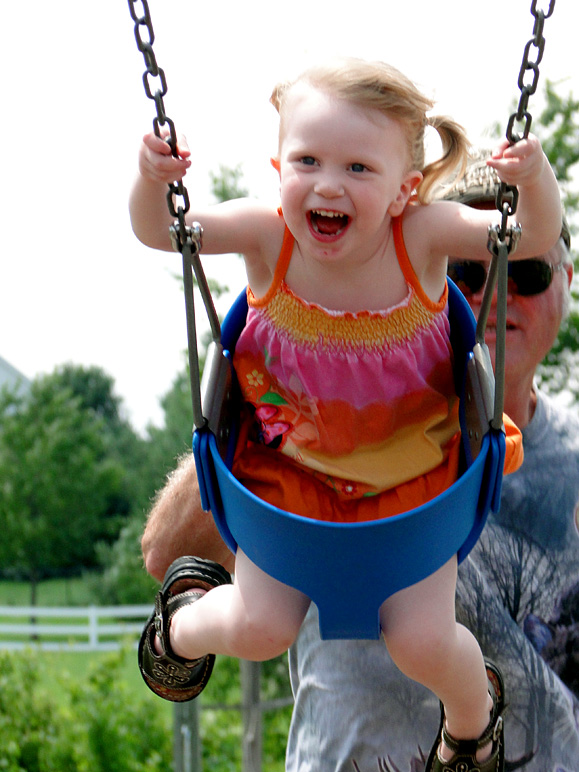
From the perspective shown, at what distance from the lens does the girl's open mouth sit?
135 centimetres

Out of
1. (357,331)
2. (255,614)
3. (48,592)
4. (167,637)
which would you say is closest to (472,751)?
(255,614)

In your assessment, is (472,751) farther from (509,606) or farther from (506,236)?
(506,236)

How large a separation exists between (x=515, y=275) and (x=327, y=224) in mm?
1062

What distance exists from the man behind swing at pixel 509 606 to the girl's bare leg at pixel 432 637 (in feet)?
2.10

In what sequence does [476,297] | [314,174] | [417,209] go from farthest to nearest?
[476,297]
[417,209]
[314,174]

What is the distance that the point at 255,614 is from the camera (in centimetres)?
142

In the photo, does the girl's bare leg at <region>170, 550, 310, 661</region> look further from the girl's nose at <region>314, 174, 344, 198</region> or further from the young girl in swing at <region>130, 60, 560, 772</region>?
the girl's nose at <region>314, 174, 344, 198</region>

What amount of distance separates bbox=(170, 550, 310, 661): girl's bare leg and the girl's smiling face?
19.1 inches

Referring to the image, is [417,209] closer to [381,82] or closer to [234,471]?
[381,82]

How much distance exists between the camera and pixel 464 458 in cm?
156

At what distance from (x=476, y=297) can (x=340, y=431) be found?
0.92 metres

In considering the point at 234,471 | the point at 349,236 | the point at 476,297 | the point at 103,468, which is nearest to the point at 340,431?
the point at 234,471

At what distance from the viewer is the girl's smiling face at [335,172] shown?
52.2 inches

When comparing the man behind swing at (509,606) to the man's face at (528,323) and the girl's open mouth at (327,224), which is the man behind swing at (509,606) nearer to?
the man's face at (528,323)
